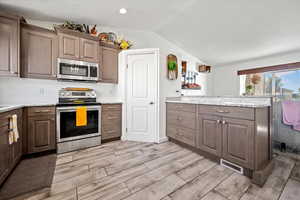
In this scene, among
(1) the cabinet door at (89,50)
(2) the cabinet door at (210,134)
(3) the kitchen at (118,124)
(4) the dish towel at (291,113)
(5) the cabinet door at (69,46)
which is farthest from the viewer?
(1) the cabinet door at (89,50)

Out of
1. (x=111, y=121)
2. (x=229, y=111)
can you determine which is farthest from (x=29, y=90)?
(x=229, y=111)

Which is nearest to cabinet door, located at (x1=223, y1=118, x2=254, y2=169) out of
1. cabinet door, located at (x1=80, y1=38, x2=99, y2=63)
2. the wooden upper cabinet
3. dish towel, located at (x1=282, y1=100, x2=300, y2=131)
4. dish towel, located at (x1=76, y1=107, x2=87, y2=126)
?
dish towel, located at (x1=282, y1=100, x2=300, y2=131)

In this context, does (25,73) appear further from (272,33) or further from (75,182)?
(272,33)

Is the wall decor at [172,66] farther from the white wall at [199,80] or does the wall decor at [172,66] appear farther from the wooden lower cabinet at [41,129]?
the wooden lower cabinet at [41,129]

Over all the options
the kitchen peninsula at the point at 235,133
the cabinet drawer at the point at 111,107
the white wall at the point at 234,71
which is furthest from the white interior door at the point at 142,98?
the white wall at the point at 234,71

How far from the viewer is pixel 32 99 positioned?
97.0 inches

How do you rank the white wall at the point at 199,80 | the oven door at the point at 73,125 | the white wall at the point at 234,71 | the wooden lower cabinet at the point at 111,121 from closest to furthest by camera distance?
the oven door at the point at 73,125 < the wooden lower cabinet at the point at 111,121 < the white wall at the point at 234,71 < the white wall at the point at 199,80

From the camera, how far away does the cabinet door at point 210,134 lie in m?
1.92

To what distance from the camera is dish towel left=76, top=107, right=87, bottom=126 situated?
2459 mm

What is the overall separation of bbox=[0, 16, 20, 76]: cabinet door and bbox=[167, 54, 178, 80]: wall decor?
2.82 m

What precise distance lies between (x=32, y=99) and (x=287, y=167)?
443 centimetres

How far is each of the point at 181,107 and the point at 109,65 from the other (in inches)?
77.1

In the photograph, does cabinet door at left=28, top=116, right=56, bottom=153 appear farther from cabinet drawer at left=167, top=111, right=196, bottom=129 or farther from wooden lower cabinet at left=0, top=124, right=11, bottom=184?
cabinet drawer at left=167, top=111, right=196, bottom=129

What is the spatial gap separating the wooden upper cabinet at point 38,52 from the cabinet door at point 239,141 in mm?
3167
